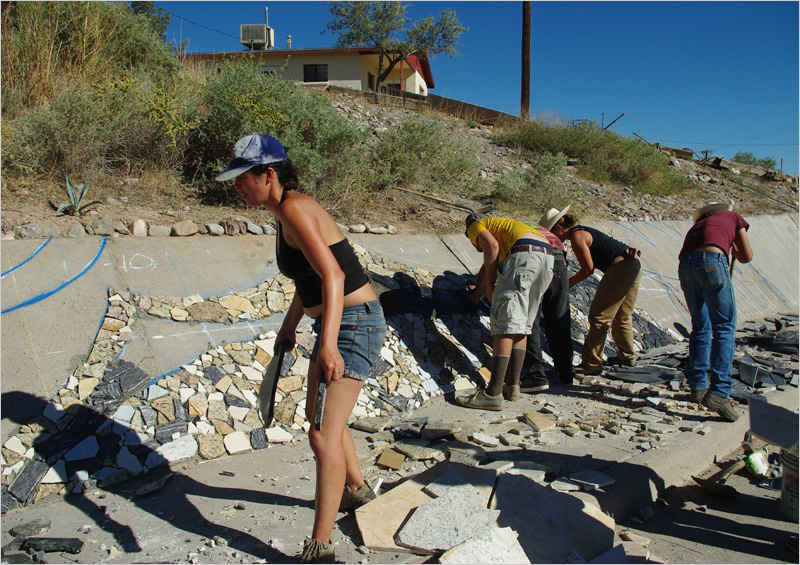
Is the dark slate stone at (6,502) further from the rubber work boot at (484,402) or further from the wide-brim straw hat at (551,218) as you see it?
the wide-brim straw hat at (551,218)

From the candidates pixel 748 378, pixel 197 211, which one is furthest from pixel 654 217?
pixel 197 211

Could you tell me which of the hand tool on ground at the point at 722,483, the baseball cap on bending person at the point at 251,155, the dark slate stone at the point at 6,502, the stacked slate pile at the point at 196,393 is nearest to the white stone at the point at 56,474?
the stacked slate pile at the point at 196,393

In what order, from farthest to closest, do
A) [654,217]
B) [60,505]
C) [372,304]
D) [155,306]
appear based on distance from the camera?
[654,217], [155,306], [60,505], [372,304]

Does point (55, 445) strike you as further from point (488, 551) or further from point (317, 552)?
point (488, 551)

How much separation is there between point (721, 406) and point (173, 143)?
718 cm

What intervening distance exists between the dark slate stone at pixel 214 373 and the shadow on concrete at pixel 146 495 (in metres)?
0.70

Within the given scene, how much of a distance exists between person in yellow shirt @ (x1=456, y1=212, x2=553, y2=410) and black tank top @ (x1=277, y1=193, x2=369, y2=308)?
2.36 m

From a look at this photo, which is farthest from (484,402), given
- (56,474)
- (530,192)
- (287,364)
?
(530,192)

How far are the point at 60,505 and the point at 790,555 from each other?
3.83 m

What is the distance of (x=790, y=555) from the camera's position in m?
2.79

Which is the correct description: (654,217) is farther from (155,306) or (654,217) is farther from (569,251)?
(155,306)

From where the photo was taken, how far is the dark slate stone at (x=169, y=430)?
360 centimetres

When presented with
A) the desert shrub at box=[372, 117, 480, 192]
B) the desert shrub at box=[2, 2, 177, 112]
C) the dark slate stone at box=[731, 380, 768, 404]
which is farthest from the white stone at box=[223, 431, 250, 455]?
the desert shrub at box=[2, 2, 177, 112]

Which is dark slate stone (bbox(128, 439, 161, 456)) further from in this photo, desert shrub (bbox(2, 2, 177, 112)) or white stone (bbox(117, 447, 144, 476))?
desert shrub (bbox(2, 2, 177, 112))
